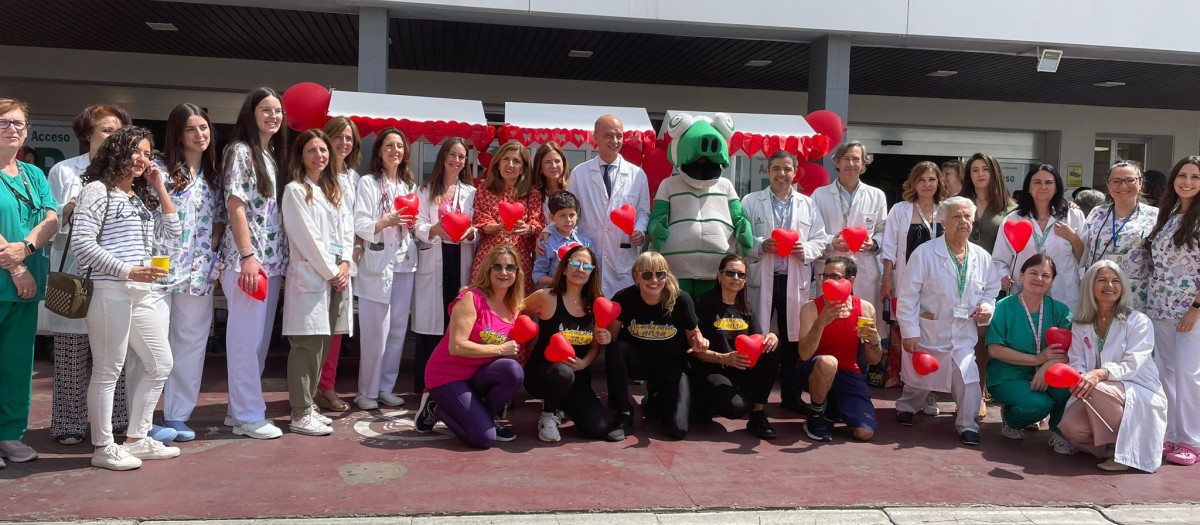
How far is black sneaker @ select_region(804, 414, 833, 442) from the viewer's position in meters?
5.00

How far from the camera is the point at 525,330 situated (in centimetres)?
463

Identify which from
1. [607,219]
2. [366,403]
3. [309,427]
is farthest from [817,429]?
[309,427]

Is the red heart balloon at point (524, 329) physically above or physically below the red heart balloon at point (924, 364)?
above

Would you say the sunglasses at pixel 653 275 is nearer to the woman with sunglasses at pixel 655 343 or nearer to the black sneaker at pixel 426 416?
the woman with sunglasses at pixel 655 343

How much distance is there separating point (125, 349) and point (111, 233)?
0.56 metres

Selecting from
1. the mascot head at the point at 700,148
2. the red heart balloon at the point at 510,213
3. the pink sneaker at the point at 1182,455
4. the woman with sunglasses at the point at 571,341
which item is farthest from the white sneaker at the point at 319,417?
the pink sneaker at the point at 1182,455

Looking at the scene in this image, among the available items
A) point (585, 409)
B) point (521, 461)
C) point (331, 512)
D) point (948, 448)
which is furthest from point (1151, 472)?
point (331, 512)

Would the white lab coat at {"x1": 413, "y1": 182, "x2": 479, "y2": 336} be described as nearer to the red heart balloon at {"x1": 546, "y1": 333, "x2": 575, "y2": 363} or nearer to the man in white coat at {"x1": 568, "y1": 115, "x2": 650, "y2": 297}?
the man in white coat at {"x1": 568, "y1": 115, "x2": 650, "y2": 297}

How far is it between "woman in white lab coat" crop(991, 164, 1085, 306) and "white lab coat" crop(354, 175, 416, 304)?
4046 millimetres

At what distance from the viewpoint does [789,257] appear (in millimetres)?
5836

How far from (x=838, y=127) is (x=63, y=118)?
912 centimetres

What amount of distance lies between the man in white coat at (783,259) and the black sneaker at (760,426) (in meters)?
0.69

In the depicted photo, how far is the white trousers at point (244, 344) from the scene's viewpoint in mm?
4570

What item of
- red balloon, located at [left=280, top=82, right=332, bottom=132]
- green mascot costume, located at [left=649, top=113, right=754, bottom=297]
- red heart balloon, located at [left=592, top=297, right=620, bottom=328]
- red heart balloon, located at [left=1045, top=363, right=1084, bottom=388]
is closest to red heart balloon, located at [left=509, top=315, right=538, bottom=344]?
red heart balloon, located at [left=592, top=297, right=620, bottom=328]
